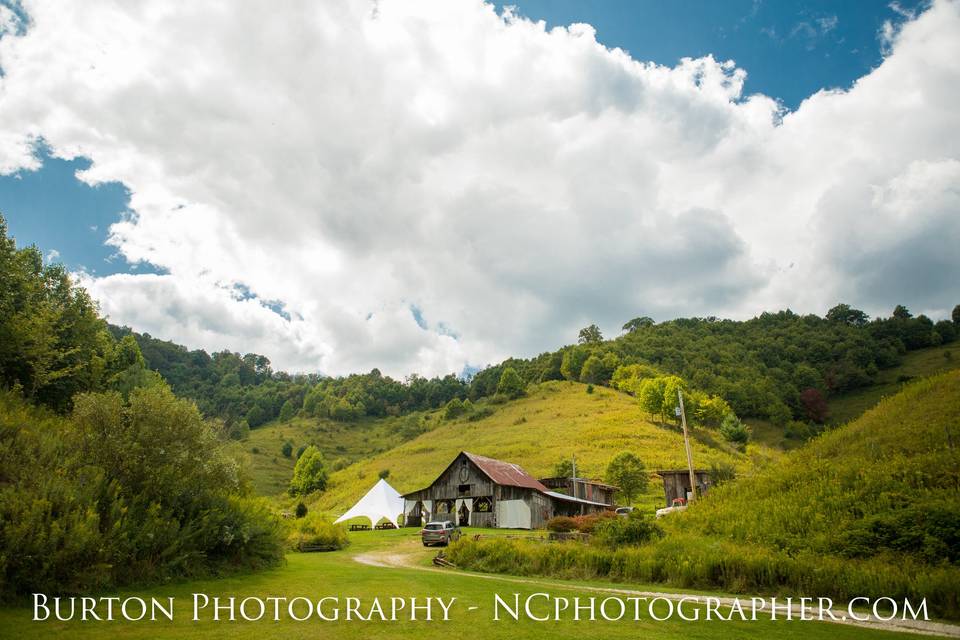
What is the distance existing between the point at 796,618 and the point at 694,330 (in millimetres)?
148855

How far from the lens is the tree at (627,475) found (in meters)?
47.0

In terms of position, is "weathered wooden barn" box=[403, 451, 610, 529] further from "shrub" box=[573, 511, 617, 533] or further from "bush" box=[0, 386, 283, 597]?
"bush" box=[0, 386, 283, 597]

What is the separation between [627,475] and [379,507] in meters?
23.6

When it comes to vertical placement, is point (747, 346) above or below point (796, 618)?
above

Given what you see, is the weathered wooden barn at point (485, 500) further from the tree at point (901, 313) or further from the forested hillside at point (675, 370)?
the tree at point (901, 313)

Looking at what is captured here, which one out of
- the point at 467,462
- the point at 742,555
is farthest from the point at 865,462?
the point at 467,462

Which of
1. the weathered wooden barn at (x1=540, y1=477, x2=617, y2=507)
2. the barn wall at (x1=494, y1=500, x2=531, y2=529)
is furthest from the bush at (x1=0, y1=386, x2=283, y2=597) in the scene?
the weathered wooden barn at (x1=540, y1=477, x2=617, y2=507)

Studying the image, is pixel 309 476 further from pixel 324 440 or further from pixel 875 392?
pixel 875 392

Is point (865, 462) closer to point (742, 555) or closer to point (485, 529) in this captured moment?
point (742, 555)

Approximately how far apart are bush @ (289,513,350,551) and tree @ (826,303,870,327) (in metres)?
148

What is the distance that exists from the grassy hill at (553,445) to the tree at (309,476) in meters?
2.25

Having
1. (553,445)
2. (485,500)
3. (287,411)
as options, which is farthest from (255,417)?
(485,500)

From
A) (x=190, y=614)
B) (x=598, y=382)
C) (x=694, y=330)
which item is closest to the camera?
(x=190, y=614)

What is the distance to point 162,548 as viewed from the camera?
12719mm
